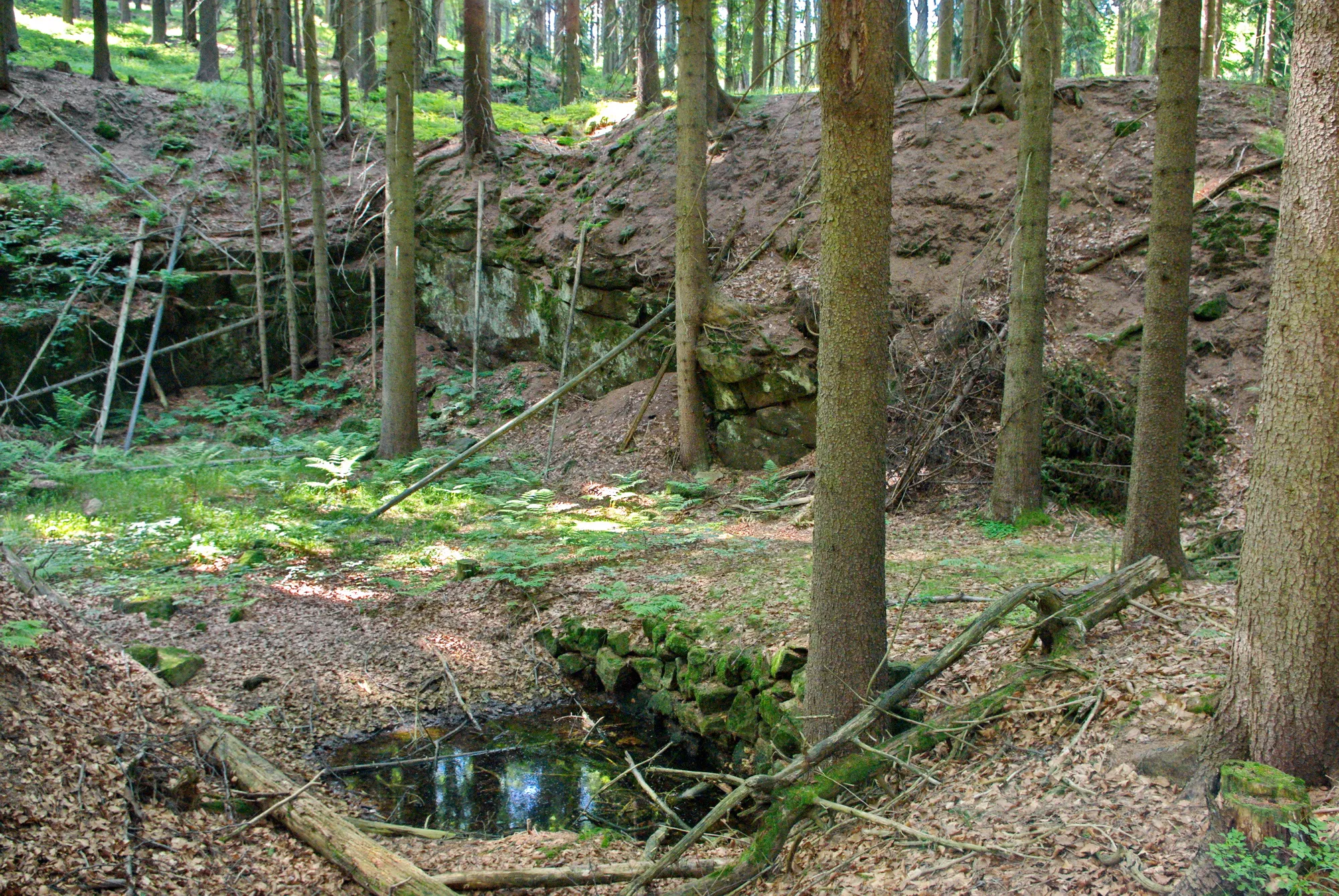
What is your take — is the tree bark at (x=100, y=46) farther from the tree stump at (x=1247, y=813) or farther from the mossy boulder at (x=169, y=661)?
the tree stump at (x=1247, y=813)

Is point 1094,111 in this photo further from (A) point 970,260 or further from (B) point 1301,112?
(B) point 1301,112

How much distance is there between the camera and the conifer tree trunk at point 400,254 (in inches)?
501

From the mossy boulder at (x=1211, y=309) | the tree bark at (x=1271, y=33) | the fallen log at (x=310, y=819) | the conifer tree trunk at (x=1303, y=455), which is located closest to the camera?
the conifer tree trunk at (x=1303, y=455)

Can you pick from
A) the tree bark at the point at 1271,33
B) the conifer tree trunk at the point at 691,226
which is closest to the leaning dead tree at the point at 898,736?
the conifer tree trunk at the point at 691,226

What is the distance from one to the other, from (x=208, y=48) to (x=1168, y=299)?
2764 centimetres

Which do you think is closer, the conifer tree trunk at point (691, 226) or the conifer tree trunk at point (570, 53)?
the conifer tree trunk at point (691, 226)

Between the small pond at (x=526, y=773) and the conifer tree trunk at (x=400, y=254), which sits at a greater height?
the conifer tree trunk at (x=400, y=254)

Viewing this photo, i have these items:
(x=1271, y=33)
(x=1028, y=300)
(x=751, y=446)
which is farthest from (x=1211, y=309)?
(x=1271, y=33)

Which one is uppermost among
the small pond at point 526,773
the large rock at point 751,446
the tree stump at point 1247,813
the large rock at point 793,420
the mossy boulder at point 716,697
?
the large rock at point 793,420

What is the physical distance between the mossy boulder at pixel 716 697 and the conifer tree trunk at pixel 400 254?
28.1 feet

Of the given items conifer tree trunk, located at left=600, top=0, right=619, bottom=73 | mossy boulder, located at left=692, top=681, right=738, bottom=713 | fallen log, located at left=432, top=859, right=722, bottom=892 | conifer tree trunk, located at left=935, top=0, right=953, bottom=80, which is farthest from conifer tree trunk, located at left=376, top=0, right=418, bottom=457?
A: conifer tree trunk, located at left=935, top=0, right=953, bottom=80

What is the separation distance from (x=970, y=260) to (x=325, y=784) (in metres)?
11.0

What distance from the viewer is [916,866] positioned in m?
3.81

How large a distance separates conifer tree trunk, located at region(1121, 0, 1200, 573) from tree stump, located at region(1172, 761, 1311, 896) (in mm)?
2793
